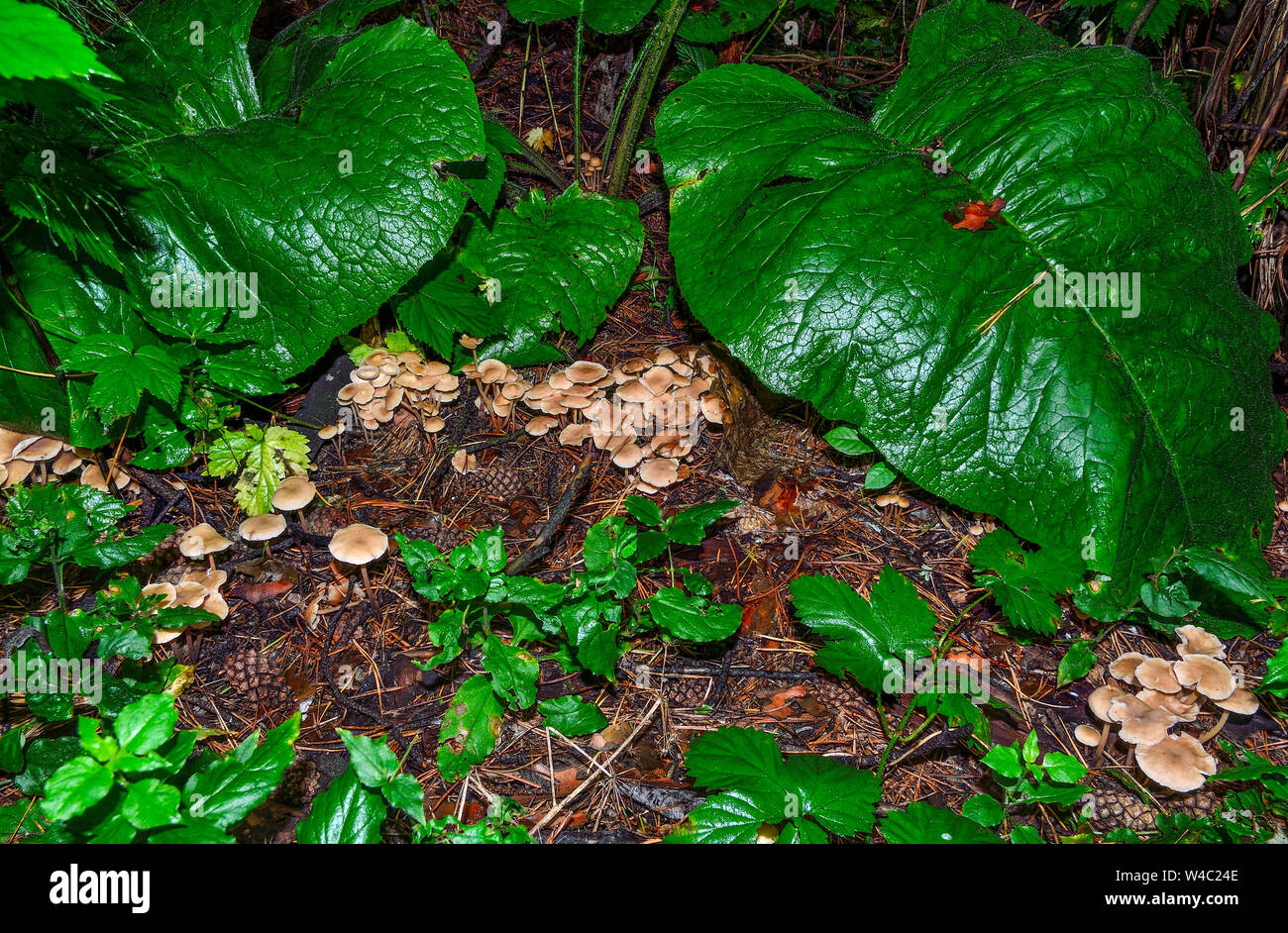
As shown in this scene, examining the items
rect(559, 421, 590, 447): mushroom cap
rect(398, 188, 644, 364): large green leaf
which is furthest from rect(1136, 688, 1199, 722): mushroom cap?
rect(398, 188, 644, 364): large green leaf

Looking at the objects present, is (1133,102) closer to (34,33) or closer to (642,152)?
(642,152)

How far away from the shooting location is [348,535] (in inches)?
112

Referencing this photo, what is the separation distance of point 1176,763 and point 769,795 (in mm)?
1339

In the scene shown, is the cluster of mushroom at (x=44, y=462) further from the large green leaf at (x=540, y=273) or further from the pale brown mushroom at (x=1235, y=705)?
the pale brown mushroom at (x=1235, y=705)

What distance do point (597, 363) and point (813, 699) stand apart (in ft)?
5.65

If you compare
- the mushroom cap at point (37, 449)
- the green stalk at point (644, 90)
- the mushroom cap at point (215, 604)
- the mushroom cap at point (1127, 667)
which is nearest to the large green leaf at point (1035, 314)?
the mushroom cap at point (1127, 667)

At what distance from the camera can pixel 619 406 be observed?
3.48 meters

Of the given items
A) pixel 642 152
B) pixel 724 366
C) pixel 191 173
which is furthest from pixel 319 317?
pixel 642 152

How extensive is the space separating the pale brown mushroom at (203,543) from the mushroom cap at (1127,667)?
3189 mm

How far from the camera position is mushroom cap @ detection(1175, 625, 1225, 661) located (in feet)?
8.61

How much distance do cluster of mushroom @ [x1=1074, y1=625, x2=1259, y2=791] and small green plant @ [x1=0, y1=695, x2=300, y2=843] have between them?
246 cm

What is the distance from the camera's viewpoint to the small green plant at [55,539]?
239 cm

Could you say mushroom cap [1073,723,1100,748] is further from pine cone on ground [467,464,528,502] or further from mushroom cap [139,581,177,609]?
mushroom cap [139,581,177,609]
